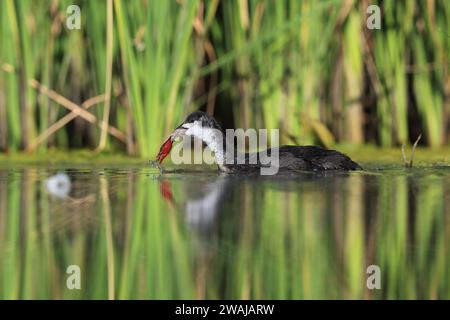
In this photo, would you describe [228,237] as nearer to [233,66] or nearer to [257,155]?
[257,155]

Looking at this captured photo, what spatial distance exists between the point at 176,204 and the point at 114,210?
41 cm

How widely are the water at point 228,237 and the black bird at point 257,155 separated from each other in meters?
0.29

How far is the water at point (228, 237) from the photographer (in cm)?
378

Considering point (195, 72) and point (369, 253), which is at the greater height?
point (195, 72)

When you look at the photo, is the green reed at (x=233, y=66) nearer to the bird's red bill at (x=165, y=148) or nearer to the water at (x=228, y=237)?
the bird's red bill at (x=165, y=148)

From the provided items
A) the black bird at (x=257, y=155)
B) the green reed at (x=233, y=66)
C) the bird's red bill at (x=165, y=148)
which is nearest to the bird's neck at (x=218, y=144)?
the black bird at (x=257, y=155)

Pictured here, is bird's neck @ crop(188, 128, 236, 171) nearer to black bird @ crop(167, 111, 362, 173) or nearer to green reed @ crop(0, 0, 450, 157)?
black bird @ crop(167, 111, 362, 173)

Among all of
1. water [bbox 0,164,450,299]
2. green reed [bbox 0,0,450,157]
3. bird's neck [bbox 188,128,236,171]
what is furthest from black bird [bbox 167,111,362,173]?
green reed [bbox 0,0,450,157]

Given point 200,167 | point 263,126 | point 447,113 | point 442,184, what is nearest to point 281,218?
point 442,184

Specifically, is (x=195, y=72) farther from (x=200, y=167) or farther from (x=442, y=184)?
(x=442, y=184)

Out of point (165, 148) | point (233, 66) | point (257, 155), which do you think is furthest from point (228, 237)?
point (233, 66)

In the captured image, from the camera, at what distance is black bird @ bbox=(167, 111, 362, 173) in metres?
7.48

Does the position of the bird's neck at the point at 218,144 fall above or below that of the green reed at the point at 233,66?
below

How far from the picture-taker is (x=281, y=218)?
5258 mm
